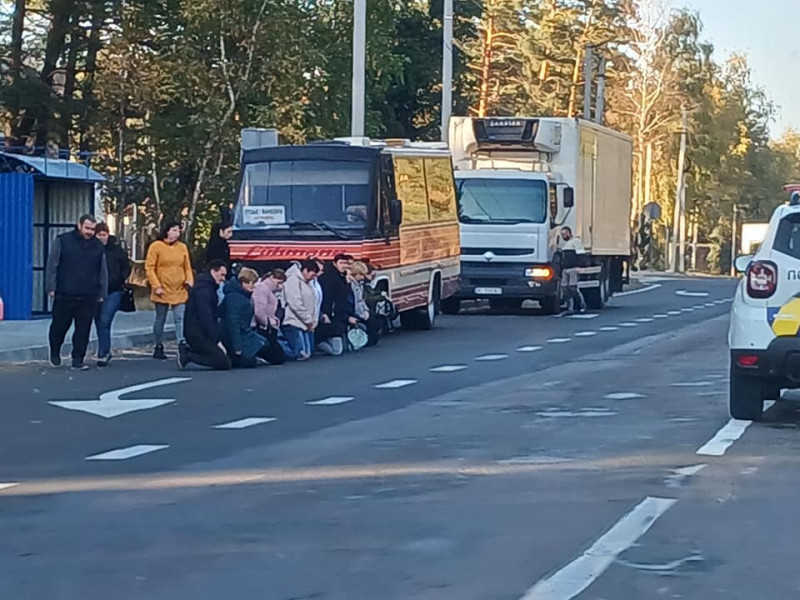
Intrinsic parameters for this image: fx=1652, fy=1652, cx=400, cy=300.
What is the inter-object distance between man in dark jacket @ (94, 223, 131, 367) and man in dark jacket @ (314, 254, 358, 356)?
9.27 ft

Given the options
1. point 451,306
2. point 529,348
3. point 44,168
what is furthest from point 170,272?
point 451,306

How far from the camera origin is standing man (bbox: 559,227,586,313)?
31.8 meters

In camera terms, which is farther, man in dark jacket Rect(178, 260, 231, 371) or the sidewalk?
the sidewalk

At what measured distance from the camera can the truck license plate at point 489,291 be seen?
3095 centimetres

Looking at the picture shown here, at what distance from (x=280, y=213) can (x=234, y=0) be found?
481 inches

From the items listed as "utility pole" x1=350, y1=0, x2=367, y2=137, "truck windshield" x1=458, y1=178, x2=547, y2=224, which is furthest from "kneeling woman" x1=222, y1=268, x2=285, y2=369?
"truck windshield" x1=458, y1=178, x2=547, y2=224

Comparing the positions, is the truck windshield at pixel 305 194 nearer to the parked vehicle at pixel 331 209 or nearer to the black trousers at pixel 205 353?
the parked vehicle at pixel 331 209

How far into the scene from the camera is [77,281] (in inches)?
747

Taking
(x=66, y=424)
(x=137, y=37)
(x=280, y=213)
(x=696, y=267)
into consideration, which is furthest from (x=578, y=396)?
(x=696, y=267)

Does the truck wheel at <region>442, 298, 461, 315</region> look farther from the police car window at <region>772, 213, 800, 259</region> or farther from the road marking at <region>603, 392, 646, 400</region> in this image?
the police car window at <region>772, 213, 800, 259</region>

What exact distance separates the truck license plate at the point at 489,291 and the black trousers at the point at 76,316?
12.9 meters

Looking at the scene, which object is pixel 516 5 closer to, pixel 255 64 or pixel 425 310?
pixel 255 64

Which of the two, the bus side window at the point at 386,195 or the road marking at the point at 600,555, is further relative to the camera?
the bus side window at the point at 386,195

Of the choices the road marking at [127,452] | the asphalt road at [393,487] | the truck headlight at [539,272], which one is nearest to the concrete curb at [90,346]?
the asphalt road at [393,487]
